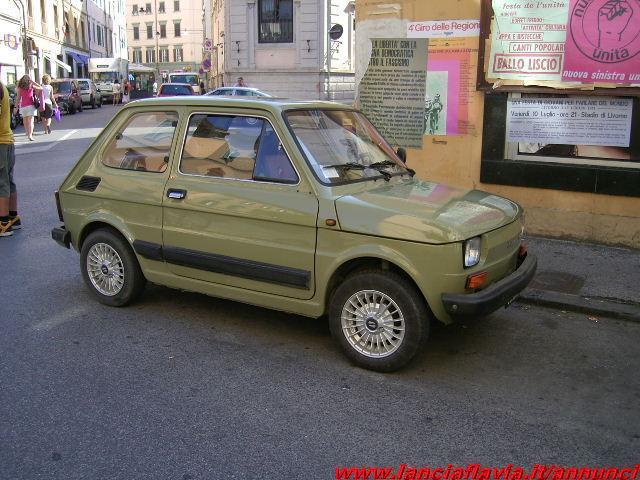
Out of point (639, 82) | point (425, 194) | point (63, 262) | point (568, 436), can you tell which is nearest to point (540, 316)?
point (425, 194)

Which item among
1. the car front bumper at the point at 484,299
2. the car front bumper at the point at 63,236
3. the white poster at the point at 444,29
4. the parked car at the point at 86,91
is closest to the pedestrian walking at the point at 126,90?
the parked car at the point at 86,91

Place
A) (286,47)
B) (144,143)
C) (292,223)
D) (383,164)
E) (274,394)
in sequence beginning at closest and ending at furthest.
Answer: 1. (274,394)
2. (292,223)
3. (383,164)
4. (144,143)
5. (286,47)

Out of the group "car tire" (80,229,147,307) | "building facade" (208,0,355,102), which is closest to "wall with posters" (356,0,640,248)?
"car tire" (80,229,147,307)

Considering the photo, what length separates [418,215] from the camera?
4176 mm

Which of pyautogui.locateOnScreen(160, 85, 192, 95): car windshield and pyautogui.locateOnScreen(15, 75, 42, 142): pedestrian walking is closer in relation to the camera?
pyautogui.locateOnScreen(15, 75, 42, 142): pedestrian walking

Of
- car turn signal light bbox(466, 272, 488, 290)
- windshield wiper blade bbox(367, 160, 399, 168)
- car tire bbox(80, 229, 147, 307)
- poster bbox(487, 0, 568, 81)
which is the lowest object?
car tire bbox(80, 229, 147, 307)

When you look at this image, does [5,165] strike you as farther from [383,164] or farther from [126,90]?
[126,90]

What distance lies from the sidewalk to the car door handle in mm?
3100

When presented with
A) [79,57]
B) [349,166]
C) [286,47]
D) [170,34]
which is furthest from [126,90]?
[349,166]

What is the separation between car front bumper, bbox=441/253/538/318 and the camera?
4.05 metres

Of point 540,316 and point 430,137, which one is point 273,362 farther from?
point 430,137

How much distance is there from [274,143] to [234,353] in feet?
5.02

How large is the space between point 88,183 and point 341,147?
7.42 feet

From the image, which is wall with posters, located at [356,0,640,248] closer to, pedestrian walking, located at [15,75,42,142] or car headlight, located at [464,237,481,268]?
car headlight, located at [464,237,481,268]
